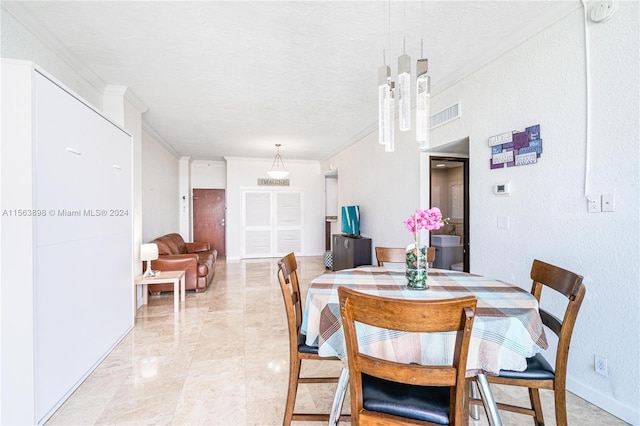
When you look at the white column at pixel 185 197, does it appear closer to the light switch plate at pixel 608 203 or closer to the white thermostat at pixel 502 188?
the white thermostat at pixel 502 188

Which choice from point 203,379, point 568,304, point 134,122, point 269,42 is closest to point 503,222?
point 568,304

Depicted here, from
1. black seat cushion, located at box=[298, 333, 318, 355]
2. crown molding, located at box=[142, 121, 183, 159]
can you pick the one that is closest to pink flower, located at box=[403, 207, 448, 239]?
black seat cushion, located at box=[298, 333, 318, 355]

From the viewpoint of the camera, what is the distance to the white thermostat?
2566mm

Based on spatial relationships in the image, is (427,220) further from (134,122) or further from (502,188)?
(134,122)

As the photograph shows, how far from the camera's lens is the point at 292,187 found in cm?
841

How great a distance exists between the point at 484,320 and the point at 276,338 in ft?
7.41

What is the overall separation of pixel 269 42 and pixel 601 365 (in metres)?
3.38

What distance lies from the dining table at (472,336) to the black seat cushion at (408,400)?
106 millimetres

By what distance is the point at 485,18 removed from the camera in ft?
7.31

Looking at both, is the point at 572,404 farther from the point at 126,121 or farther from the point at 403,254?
the point at 126,121

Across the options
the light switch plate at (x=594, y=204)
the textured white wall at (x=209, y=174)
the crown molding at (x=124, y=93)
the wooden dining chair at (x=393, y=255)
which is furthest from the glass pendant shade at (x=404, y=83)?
the textured white wall at (x=209, y=174)

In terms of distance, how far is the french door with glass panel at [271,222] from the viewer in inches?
319

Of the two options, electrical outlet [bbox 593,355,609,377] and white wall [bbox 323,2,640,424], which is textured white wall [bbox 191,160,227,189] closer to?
white wall [bbox 323,2,640,424]

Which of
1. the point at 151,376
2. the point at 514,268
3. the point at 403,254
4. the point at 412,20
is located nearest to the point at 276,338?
the point at 151,376
